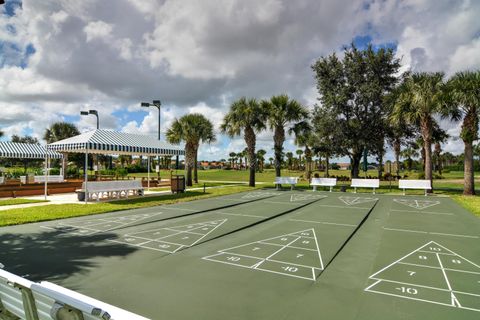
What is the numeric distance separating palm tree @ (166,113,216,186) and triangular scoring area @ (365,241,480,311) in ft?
67.7

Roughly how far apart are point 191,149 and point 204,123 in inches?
101

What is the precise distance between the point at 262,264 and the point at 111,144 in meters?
13.2

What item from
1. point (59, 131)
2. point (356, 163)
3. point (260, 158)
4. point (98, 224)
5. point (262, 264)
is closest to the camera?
point (262, 264)

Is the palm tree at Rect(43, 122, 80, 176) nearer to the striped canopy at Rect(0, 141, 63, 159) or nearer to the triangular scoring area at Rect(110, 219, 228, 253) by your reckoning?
the striped canopy at Rect(0, 141, 63, 159)

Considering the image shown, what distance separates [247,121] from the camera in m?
24.4

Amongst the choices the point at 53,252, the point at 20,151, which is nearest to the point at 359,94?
the point at 53,252

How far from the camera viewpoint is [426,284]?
4.85 metres

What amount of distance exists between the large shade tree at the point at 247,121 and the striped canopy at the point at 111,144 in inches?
209

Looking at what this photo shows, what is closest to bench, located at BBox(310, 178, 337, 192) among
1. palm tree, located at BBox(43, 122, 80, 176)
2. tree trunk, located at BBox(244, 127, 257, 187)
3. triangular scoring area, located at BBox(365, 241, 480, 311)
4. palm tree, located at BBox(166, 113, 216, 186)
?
tree trunk, located at BBox(244, 127, 257, 187)

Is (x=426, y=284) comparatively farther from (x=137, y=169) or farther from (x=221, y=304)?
(x=137, y=169)

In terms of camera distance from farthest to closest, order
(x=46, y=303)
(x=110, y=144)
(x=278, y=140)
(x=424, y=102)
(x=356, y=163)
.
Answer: (x=356, y=163) < (x=278, y=140) < (x=424, y=102) < (x=110, y=144) < (x=46, y=303)

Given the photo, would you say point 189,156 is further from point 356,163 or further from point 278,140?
point 356,163

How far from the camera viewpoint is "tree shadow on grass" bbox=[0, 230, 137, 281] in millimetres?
5449

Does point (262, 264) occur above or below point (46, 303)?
below
